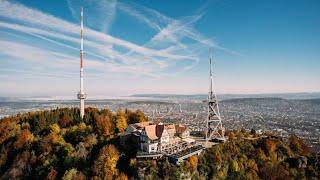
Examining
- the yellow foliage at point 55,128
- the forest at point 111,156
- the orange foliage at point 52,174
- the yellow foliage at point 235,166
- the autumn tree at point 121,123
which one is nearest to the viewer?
the forest at point 111,156

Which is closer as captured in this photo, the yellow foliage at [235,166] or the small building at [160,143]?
the small building at [160,143]

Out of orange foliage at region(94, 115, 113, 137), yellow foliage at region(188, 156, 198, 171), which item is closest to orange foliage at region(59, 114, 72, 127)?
orange foliage at region(94, 115, 113, 137)

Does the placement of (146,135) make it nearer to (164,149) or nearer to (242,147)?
(164,149)

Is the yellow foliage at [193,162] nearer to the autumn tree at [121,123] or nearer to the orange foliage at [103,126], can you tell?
the orange foliage at [103,126]

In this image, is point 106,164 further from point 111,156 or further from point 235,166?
point 235,166

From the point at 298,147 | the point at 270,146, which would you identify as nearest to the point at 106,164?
the point at 270,146

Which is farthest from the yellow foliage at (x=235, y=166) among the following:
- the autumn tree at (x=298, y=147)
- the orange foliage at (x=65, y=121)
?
the orange foliage at (x=65, y=121)

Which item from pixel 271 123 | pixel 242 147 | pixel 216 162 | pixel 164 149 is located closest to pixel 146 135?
pixel 164 149

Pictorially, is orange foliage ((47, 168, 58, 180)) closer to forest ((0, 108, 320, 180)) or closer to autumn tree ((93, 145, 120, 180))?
forest ((0, 108, 320, 180))

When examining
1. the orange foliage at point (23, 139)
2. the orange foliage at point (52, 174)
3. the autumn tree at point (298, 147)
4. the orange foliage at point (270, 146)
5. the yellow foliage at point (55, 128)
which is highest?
the yellow foliage at point (55, 128)
